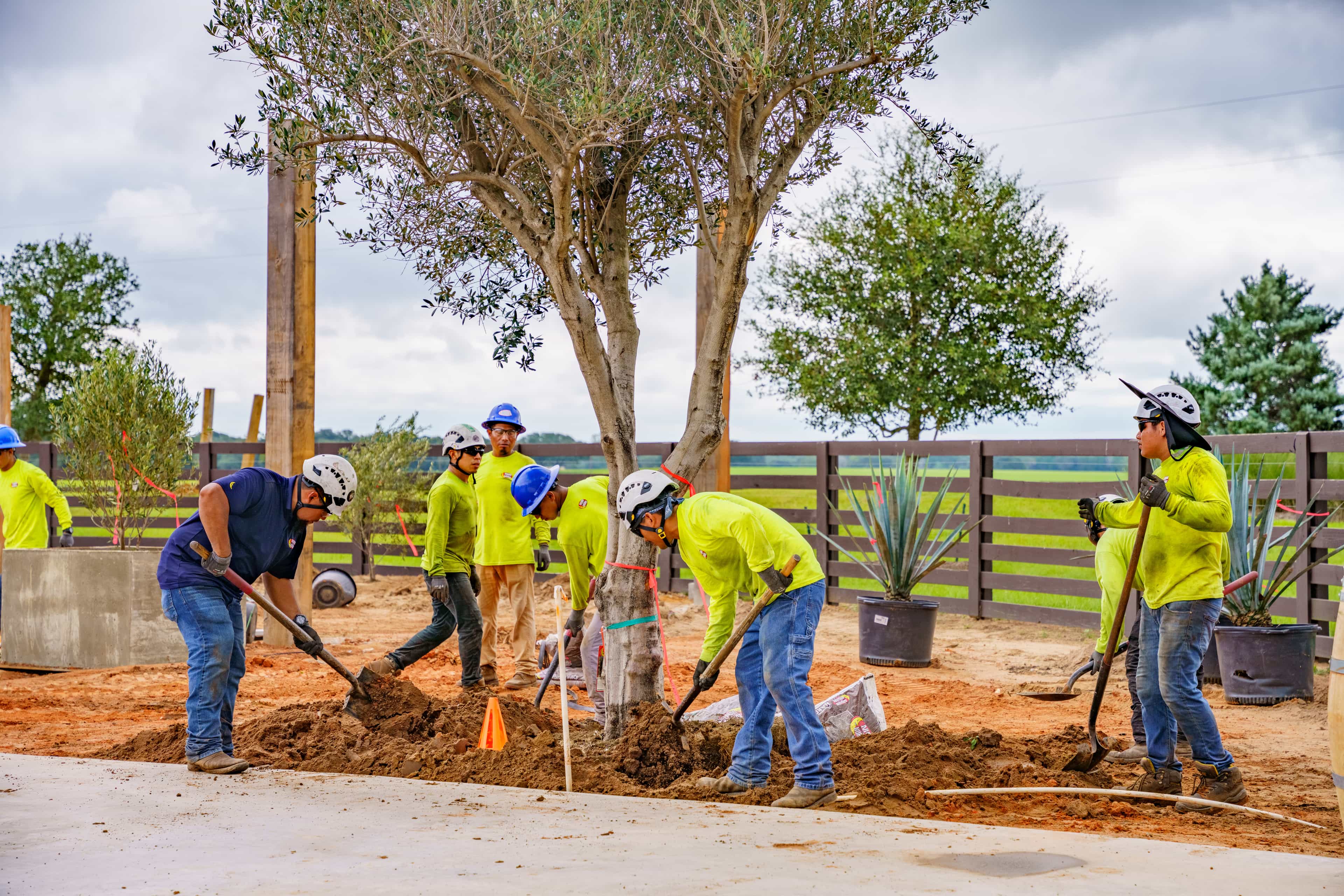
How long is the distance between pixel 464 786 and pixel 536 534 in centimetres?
403

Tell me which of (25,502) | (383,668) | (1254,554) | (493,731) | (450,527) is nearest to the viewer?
(493,731)

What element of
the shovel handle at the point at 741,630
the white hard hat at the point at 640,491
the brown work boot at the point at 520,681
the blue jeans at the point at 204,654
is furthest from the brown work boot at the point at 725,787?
the brown work boot at the point at 520,681

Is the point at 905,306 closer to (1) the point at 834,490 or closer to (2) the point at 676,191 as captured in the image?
(1) the point at 834,490

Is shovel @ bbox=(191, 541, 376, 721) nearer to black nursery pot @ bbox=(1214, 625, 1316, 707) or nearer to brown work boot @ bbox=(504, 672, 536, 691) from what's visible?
brown work boot @ bbox=(504, 672, 536, 691)

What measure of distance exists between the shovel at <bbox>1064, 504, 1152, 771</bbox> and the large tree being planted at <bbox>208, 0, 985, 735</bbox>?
6.94 feet

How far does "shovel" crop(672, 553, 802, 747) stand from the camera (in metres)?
4.96

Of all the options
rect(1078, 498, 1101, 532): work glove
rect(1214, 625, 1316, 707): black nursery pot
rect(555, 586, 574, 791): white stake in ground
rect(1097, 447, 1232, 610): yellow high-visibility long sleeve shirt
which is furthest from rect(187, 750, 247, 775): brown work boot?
rect(1214, 625, 1316, 707): black nursery pot

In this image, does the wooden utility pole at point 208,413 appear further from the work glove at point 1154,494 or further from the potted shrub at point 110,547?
the work glove at point 1154,494

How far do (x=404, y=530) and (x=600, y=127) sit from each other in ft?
35.8

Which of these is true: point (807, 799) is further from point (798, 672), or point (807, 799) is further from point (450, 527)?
point (450, 527)

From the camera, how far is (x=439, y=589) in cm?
800

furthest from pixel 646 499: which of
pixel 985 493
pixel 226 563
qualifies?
pixel 985 493

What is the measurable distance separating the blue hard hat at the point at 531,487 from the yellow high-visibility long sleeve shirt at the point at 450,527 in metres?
1.49

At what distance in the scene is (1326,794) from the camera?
556cm
